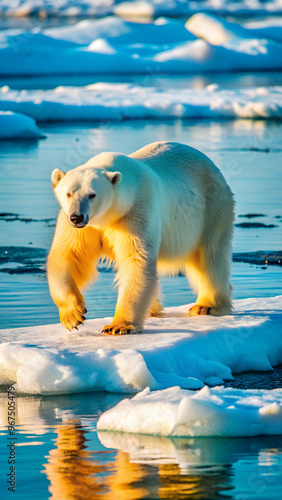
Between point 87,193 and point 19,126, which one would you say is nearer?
point 87,193

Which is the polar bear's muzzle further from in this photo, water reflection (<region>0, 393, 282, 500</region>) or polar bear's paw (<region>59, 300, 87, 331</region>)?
water reflection (<region>0, 393, 282, 500</region>)

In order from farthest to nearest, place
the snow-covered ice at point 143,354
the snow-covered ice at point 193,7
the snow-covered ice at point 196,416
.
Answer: the snow-covered ice at point 193,7, the snow-covered ice at point 143,354, the snow-covered ice at point 196,416

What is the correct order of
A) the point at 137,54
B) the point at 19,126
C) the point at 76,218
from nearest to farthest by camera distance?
the point at 76,218, the point at 19,126, the point at 137,54

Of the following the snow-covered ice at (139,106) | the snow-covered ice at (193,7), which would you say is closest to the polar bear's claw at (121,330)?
the snow-covered ice at (139,106)

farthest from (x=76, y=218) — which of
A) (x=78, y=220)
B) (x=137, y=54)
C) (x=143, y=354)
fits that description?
(x=137, y=54)

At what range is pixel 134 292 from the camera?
4906 mm

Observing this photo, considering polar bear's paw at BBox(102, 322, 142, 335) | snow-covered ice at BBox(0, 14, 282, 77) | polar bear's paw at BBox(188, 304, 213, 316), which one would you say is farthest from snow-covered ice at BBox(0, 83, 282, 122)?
polar bear's paw at BBox(102, 322, 142, 335)

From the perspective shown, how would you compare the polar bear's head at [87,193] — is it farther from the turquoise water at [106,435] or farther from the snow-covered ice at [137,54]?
the snow-covered ice at [137,54]

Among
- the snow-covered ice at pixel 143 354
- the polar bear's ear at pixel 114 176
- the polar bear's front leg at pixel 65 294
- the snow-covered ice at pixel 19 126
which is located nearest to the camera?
the snow-covered ice at pixel 143 354

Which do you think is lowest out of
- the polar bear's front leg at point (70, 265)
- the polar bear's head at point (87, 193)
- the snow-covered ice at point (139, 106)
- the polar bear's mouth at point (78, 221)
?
the snow-covered ice at point (139, 106)

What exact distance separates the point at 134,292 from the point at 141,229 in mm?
346

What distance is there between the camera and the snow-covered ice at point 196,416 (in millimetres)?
3529

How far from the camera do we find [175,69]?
38250 millimetres

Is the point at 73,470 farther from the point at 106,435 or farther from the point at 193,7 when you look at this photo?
the point at 193,7
